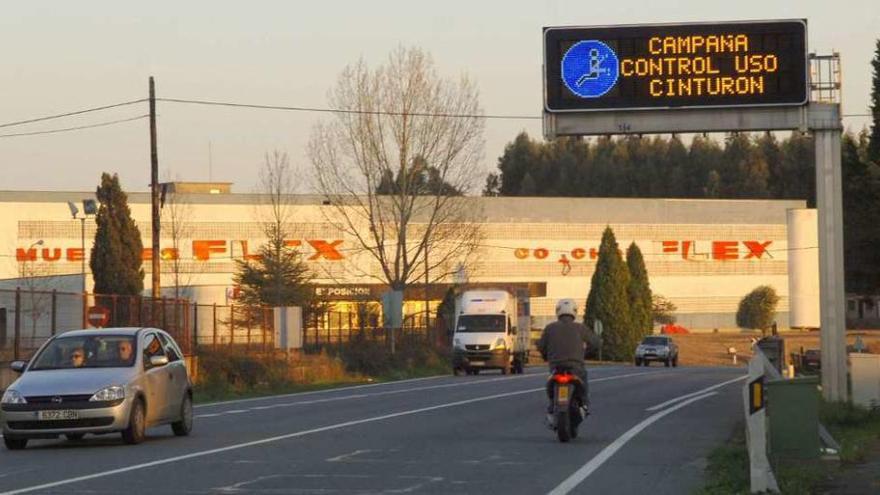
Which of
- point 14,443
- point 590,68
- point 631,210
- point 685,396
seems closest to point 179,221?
point 631,210

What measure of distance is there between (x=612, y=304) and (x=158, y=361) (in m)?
65.0

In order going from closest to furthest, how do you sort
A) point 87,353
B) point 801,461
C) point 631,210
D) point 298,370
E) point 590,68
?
point 801,461 < point 87,353 < point 590,68 < point 298,370 < point 631,210

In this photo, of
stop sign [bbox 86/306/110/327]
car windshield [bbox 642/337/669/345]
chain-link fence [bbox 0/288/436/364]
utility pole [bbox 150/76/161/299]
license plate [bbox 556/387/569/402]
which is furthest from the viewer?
car windshield [bbox 642/337/669/345]

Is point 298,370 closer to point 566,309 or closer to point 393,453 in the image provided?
point 566,309

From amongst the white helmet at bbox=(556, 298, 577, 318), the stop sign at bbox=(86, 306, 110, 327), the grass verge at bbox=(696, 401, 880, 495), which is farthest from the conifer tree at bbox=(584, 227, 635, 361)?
the white helmet at bbox=(556, 298, 577, 318)

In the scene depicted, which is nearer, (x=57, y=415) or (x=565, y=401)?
(x=57, y=415)

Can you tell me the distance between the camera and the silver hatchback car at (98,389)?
1836 centimetres

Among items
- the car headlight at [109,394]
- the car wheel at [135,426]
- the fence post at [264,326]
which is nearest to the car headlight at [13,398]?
the car headlight at [109,394]

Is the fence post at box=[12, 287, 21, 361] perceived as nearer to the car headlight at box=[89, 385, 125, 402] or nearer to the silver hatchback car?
the silver hatchback car

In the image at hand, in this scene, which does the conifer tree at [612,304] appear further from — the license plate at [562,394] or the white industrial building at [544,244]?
the license plate at [562,394]

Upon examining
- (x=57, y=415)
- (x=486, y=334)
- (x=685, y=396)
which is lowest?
(x=685, y=396)

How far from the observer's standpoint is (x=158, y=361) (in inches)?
774

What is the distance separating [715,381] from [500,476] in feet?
100

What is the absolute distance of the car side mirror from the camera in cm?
1959
